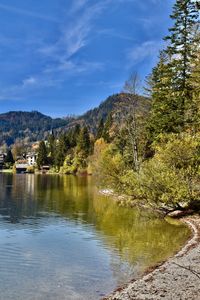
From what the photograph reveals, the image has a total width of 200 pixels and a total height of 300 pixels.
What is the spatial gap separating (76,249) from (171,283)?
28.6ft

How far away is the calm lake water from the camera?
1457cm

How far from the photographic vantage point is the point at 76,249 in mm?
21094

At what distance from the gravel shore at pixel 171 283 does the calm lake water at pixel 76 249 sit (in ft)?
4.17

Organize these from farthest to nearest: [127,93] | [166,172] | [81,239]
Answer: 1. [127,93]
2. [166,172]
3. [81,239]

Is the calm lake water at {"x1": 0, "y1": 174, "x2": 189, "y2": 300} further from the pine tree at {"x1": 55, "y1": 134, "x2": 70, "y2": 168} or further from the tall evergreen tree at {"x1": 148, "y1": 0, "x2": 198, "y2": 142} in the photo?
the pine tree at {"x1": 55, "y1": 134, "x2": 70, "y2": 168}

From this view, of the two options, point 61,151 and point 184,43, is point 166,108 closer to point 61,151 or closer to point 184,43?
point 184,43

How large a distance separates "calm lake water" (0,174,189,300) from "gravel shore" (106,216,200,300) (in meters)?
1.27

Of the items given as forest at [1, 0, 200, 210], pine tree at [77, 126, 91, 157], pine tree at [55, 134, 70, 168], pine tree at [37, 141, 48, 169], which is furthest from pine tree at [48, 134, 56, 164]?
forest at [1, 0, 200, 210]

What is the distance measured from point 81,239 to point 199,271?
34.5 feet

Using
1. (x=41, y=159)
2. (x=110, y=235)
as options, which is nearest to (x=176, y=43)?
(x=110, y=235)

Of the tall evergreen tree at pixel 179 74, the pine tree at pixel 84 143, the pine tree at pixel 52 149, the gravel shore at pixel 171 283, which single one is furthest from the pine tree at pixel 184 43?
the pine tree at pixel 52 149

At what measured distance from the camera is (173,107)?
136 feet

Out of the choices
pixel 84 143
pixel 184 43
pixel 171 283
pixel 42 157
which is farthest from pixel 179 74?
pixel 42 157

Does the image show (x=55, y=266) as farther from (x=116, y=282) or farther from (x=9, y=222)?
(x=9, y=222)
